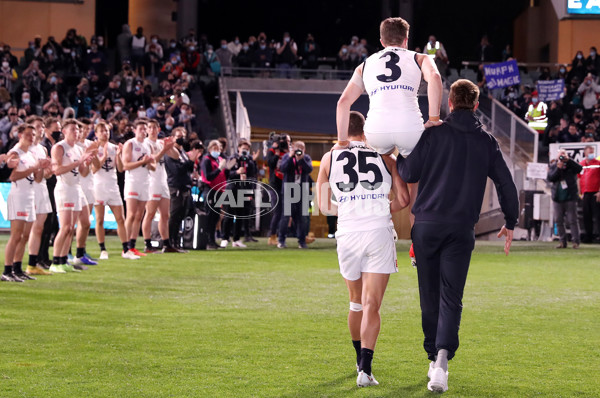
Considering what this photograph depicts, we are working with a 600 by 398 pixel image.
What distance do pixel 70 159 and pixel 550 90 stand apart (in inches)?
814

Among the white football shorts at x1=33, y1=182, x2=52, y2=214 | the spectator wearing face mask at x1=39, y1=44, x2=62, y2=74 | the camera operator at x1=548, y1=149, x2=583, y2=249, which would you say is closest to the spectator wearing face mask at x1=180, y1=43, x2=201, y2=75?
the spectator wearing face mask at x1=39, y1=44, x2=62, y2=74

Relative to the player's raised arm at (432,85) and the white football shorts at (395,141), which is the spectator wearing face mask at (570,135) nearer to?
the player's raised arm at (432,85)

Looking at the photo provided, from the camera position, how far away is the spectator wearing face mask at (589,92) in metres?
31.2

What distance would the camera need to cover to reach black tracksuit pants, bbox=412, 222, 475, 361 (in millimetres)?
6168

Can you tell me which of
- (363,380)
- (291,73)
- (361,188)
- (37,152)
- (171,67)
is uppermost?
(291,73)

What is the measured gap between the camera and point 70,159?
13.1m

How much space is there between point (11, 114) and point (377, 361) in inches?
773

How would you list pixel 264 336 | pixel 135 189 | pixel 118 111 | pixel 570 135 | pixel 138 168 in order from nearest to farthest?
pixel 264 336 < pixel 135 189 < pixel 138 168 < pixel 118 111 < pixel 570 135

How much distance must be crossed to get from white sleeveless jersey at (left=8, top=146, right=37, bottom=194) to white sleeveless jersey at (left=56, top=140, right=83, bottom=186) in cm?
103

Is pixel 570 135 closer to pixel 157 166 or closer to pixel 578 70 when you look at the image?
pixel 578 70

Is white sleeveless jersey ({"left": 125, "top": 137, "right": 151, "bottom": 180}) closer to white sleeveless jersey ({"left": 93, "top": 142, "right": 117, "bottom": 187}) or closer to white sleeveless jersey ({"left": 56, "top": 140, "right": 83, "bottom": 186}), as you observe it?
white sleeveless jersey ({"left": 93, "top": 142, "right": 117, "bottom": 187})

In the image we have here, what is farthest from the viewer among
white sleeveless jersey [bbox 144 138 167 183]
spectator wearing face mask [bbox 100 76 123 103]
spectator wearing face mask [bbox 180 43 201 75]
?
spectator wearing face mask [bbox 180 43 201 75]

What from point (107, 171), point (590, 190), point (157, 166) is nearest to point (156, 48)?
point (590, 190)

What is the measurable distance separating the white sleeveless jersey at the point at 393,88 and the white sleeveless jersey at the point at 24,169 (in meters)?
6.44
